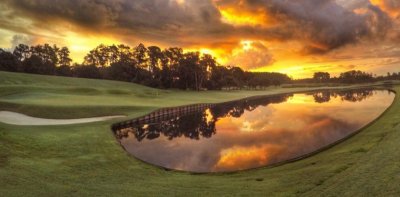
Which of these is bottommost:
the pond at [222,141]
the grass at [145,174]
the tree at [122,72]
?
the pond at [222,141]

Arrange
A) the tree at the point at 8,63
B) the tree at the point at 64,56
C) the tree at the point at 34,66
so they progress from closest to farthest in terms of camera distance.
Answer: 1. the tree at the point at 8,63
2. the tree at the point at 34,66
3. the tree at the point at 64,56

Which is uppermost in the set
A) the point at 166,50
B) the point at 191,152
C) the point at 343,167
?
the point at 166,50

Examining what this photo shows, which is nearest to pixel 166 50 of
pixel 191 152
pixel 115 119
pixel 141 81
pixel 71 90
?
pixel 141 81

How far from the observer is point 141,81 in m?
138

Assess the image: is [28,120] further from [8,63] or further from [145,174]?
[8,63]

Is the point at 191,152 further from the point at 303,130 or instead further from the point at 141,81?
the point at 141,81

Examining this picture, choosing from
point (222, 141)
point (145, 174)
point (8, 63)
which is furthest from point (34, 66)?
point (145, 174)

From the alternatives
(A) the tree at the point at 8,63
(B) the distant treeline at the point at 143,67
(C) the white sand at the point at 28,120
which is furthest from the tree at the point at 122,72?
(C) the white sand at the point at 28,120

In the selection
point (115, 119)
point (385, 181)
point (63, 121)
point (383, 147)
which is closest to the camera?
point (385, 181)

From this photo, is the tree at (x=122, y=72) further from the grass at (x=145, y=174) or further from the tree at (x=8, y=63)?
the grass at (x=145, y=174)

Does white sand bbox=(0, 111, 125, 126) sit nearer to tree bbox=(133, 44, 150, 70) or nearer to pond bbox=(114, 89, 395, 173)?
pond bbox=(114, 89, 395, 173)

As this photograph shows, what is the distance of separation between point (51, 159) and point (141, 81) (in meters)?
120

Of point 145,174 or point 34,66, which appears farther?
point 34,66

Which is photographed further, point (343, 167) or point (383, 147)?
point (383, 147)
